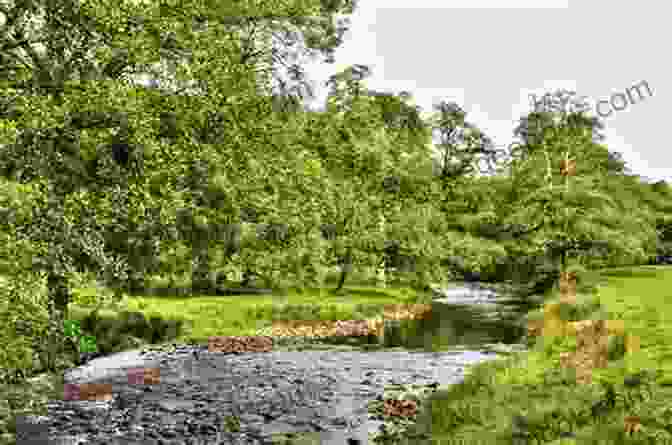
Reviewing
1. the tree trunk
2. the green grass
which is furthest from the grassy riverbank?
the tree trunk

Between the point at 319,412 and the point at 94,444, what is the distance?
15.3 ft

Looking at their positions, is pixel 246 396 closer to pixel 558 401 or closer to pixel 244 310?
pixel 558 401

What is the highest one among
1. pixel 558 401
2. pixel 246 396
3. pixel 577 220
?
pixel 577 220

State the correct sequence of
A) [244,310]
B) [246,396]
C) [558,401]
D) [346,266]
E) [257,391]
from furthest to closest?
[346,266] → [244,310] → [257,391] → [246,396] → [558,401]

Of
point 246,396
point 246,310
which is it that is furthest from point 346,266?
point 246,396

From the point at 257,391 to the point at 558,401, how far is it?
8124mm

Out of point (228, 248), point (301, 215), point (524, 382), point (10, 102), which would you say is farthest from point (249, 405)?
point (228, 248)

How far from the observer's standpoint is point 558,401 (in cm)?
946

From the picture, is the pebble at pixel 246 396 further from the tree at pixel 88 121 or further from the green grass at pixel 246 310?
the green grass at pixel 246 310

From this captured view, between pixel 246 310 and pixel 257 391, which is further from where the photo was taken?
pixel 246 310

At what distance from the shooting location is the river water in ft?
38.8

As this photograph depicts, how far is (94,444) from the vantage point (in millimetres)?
11070

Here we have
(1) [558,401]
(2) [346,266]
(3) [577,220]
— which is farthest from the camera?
(3) [577,220]

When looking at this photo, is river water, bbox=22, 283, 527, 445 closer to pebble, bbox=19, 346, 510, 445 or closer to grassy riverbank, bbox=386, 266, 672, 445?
pebble, bbox=19, 346, 510, 445
